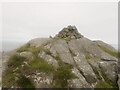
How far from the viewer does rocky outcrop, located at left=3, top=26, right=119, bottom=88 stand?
28.2m

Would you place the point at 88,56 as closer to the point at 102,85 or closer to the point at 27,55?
the point at 102,85

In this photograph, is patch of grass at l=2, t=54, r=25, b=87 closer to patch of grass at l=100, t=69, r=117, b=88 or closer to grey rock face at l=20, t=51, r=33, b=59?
grey rock face at l=20, t=51, r=33, b=59

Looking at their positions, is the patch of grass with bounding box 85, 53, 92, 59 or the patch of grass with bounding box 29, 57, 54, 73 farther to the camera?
the patch of grass with bounding box 85, 53, 92, 59

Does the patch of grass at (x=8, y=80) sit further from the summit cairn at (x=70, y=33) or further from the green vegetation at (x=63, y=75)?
the summit cairn at (x=70, y=33)

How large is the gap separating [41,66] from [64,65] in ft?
8.62

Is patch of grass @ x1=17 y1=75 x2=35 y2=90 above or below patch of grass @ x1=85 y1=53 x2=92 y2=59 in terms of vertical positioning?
below

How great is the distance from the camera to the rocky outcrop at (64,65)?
2820 cm

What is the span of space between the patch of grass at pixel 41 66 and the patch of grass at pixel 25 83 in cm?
159

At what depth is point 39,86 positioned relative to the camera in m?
27.7

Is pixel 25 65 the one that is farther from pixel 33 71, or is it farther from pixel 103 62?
pixel 103 62

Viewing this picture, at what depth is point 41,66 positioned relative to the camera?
96.8 ft

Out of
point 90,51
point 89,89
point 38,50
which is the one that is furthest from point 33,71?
point 90,51

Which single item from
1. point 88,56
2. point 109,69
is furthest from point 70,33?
point 109,69

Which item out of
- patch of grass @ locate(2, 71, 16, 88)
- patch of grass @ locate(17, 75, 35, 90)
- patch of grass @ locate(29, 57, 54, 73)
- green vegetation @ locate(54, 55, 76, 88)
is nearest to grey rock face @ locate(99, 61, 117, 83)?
green vegetation @ locate(54, 55, 76, 88)
